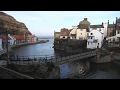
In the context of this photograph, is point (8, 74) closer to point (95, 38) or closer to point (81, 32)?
point (95, 38)

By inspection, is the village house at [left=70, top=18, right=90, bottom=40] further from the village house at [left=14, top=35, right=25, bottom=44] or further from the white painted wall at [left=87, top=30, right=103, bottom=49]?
the village house at [left=14, top=35, right=25, bottom=44]

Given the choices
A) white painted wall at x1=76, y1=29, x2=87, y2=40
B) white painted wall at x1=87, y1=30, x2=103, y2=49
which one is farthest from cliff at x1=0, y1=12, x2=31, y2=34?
white painted wall at x1=87, y1=30, x2=103, y2=49

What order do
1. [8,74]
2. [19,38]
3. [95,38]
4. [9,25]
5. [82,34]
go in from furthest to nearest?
1. [9,25]
2. [19,38]
3. [82,34]
4. [95,38]
5. [8,74]

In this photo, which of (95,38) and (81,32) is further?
(81,32)

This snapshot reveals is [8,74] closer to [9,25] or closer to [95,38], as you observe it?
[95,38]

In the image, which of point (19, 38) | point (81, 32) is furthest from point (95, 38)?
point (19, 38)

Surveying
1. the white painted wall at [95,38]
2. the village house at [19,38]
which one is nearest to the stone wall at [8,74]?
the white painted wall at [95,38]

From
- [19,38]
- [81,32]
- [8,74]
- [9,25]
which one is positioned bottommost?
[8,74]

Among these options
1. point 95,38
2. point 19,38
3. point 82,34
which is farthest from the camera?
point 19,38

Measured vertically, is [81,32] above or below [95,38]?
above

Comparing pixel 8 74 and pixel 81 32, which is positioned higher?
pixel 81 32

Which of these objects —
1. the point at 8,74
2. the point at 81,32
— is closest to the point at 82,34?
the point at 81,32
